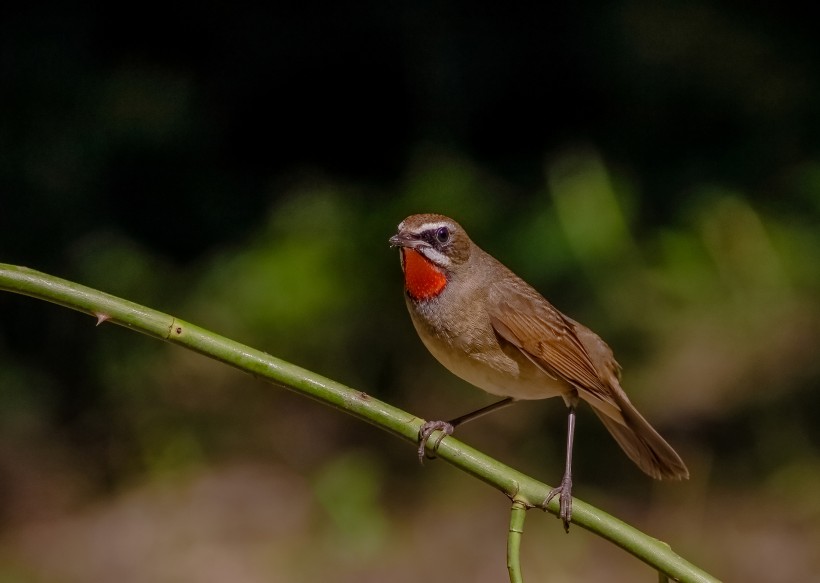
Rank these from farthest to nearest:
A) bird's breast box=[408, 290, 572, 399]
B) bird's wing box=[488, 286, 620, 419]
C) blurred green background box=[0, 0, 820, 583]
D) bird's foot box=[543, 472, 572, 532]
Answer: blurred green background box=[0, 0, 820, 583]
bird's wing box=[488, 286, 620, 419]
bird's breast box=[408, 290, 572, 399]
bird's foot box=[543, 472, 572, 532]

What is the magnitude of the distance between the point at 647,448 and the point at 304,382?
5.44 feet

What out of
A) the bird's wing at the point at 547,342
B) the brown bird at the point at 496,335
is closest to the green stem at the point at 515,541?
the brown bird at the point at 496,335

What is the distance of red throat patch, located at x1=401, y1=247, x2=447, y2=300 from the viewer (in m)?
3.46

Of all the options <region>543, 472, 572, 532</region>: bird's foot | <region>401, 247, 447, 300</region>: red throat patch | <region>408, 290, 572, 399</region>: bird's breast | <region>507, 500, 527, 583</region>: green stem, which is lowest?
<region>507, 500, 527, 583</region>: green stem

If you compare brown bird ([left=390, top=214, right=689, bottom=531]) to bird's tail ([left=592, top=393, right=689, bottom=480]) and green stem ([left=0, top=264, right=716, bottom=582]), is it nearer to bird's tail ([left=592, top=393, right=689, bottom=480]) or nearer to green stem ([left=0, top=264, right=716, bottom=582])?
bird's tail ([left=592, top=393, right=689, bottom=480])

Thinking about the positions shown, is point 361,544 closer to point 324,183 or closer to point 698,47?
point 324,183

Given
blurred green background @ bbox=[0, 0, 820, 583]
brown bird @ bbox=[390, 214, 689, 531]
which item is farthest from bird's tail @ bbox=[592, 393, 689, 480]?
blurred green background @ bbox=[0, 0, 820, 583]

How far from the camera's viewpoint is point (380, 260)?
22.6ft

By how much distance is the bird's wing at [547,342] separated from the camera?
3.55 m

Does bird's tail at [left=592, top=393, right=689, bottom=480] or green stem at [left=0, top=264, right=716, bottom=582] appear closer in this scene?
green stem at [left=0, top=264, right=716, bottom=582]

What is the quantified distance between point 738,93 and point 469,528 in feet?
10.9

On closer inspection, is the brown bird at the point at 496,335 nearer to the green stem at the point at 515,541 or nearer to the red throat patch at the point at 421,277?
the red throat patch at the point at 421,277

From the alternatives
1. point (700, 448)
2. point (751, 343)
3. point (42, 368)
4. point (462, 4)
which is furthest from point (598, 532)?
point (462, 4)

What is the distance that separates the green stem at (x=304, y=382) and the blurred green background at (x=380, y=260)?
373 centimetres
